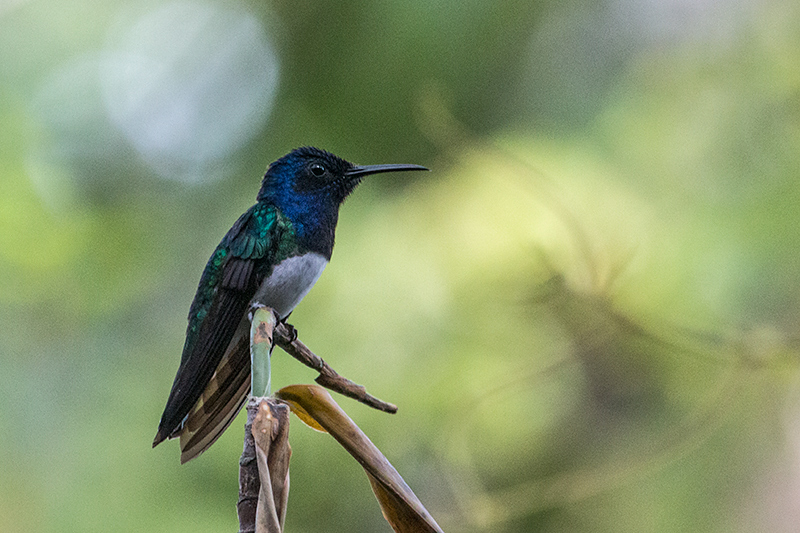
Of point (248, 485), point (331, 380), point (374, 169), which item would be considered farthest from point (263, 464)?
point (374, 169)

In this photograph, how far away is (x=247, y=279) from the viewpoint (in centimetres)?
137

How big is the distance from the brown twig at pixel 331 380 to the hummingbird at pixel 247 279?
7.7 inches

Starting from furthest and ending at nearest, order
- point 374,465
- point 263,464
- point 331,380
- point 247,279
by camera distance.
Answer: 1. point 247,279
2. point 331,380
3. point 374,465
4. point 263,464

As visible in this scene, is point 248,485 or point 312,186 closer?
point 248,485

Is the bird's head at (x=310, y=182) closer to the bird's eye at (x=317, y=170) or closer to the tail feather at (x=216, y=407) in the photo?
the bird's eye at (x=317, y=170)

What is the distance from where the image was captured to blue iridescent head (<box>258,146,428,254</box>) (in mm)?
1564

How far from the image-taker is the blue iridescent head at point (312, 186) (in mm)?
1564

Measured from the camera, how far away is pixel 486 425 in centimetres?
330

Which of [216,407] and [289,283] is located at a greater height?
[289,283]

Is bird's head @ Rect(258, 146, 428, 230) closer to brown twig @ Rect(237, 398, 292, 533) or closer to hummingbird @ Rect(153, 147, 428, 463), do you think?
hummingbird @ Rect(153, 147, 428, 463)

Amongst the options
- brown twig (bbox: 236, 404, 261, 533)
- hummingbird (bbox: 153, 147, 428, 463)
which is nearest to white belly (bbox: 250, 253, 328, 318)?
hummingbird (bbox: 153, 147, 428, 463)

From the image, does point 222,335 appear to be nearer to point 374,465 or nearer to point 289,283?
point 289,283

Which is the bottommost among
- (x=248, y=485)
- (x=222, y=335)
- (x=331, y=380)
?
(x=248, y=485)

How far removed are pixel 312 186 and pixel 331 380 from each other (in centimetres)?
78
